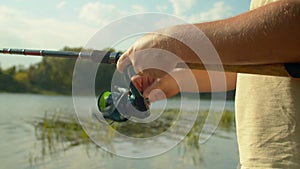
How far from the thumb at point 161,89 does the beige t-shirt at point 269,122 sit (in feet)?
1.25

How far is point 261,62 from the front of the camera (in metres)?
1.03

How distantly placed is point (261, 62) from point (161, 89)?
64cm

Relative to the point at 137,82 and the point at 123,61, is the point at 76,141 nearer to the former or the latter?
the point at 137,82

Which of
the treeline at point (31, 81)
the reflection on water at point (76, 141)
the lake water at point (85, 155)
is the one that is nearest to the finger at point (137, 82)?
the reflection on water at point (76, 141)

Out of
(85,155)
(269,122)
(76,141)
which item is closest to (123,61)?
(269,122)

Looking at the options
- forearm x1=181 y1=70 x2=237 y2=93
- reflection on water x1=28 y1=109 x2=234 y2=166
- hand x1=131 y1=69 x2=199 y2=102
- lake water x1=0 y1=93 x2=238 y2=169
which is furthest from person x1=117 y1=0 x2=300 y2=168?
lake water x1=0 y1=93 x2=238 y2=169

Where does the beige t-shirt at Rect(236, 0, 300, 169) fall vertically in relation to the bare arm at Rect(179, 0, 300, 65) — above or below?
below

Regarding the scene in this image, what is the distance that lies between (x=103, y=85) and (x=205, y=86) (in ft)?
1.48

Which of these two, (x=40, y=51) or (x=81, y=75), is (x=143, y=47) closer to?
(x=81, y=75)

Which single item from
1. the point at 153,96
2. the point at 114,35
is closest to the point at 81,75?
the point at 114,35

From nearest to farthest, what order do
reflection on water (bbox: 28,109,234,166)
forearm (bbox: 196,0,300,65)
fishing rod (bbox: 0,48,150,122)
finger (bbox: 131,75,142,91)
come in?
forearm (bbox: 196,0,300,65)
finger (bbox: 131,75,142,91)
fishing rod (bbox: 0,48,150,122)
reflection on water (bbox: 28,109,234,166)

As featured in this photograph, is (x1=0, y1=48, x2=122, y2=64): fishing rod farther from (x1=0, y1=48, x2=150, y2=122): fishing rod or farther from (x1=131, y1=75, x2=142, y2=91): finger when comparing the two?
(x1=131, y1=75, x2=142, y2=91): finger

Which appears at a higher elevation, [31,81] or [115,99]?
[31,81]

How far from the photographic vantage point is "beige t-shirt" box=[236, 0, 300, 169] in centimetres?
111
